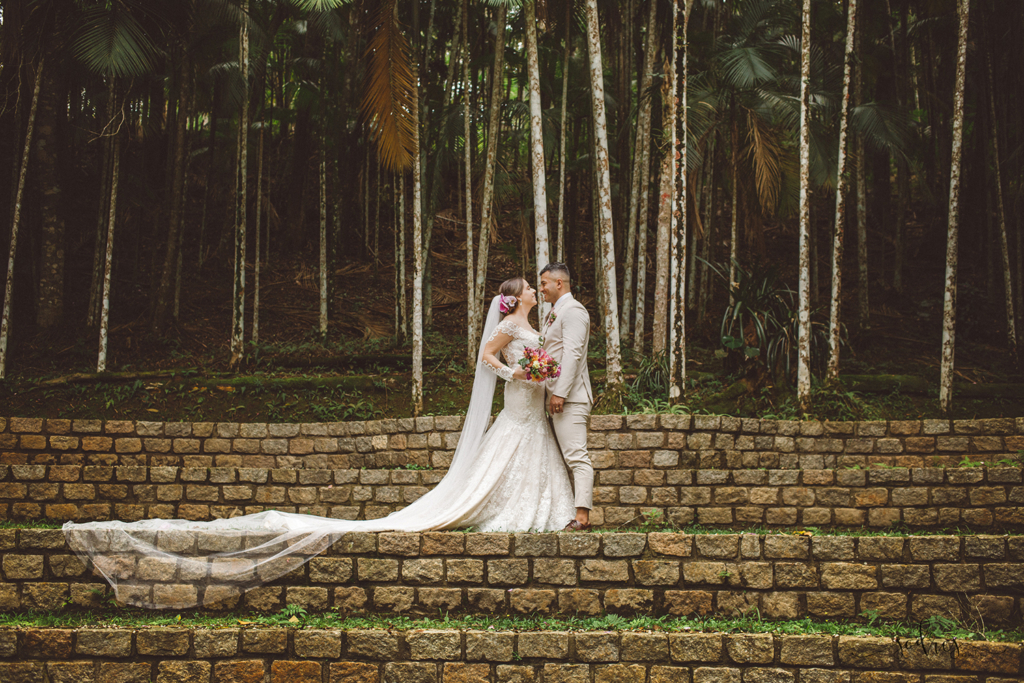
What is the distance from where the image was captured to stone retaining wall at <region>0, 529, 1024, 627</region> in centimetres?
349

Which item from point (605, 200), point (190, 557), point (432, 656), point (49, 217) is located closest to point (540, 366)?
point (432, 656)

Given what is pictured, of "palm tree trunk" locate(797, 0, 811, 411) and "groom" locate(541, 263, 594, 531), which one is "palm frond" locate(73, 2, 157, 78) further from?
"palm tree trunk" locate(797, 0, 811, 411)

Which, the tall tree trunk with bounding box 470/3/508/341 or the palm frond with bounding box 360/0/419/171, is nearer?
the palm frond with bounding box 360/0/419/171

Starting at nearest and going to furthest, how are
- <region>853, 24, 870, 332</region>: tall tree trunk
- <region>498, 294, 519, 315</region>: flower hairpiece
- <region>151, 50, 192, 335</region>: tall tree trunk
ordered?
<region>498, 294, 519, 315</region>: flower hairpiece → <region>151, 50, 192, 335</region>: tall tree trunk → <region>853, 24, 870, 332</region>: tall tree trunk

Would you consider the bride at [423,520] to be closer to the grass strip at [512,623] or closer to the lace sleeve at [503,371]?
the lace sleeve at [503,371]

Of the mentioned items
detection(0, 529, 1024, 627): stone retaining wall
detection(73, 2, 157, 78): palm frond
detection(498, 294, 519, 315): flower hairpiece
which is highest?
detection(73, 2, 157, 78): palm frond

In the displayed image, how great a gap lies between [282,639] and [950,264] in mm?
7341

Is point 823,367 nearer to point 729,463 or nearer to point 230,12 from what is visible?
point 729,463

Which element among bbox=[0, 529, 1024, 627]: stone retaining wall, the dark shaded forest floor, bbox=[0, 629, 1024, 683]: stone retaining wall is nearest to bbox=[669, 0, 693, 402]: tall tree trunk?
the dark shaded forest floor

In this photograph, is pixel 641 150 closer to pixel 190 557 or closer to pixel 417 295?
pixel 417 295

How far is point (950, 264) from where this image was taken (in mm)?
7184

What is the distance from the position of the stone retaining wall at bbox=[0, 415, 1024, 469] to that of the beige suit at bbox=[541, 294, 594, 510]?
1330mm

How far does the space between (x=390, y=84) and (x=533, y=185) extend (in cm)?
223

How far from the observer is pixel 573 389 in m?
4.36
